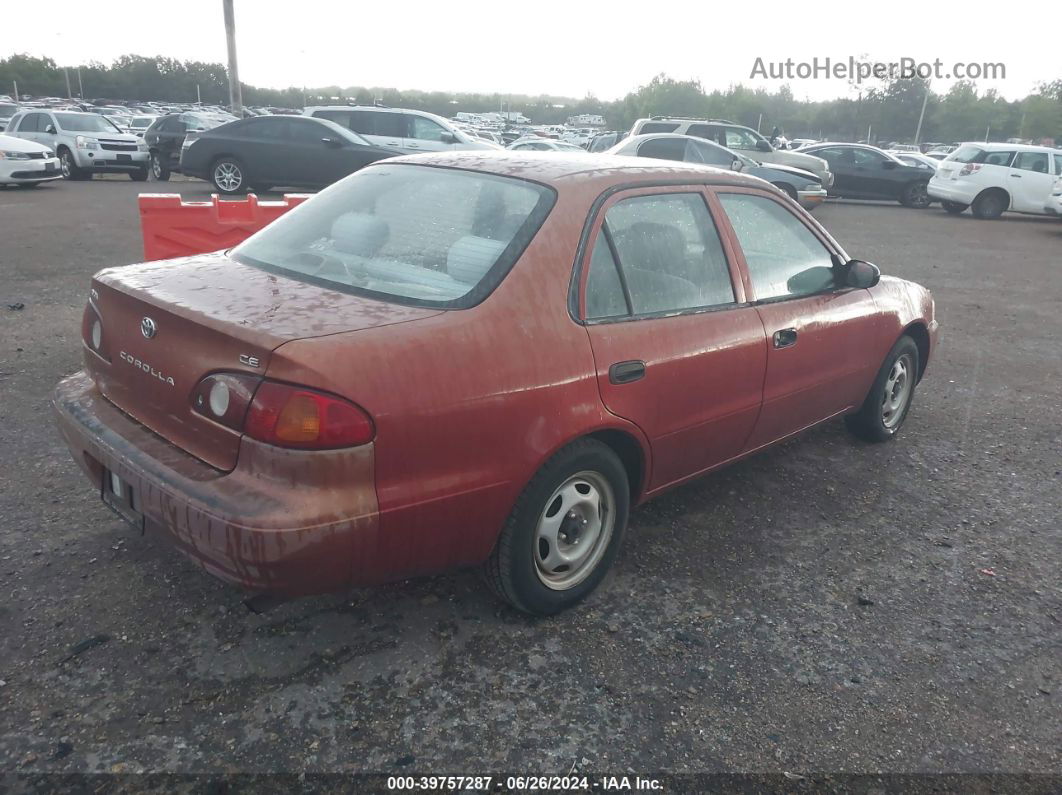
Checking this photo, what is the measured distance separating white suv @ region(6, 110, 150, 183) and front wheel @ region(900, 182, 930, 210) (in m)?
18.7

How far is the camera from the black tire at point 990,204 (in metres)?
18.6

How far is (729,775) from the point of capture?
2326 millimetres

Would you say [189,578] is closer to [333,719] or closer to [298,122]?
[333,719]

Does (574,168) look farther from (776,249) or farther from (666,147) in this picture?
(666,147)

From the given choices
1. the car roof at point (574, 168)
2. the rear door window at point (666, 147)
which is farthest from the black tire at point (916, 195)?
the car roof at point (574, 168)

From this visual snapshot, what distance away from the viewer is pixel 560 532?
9.64 feet

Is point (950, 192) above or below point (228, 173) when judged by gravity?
below

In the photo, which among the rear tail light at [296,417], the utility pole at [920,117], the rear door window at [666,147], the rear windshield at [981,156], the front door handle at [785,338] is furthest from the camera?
the utility pole at [920,117]

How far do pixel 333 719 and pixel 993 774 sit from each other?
191 centimetres

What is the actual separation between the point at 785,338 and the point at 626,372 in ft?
3.55

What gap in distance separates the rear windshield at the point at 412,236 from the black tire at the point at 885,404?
260cm

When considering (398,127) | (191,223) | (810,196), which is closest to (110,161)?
(398,127)

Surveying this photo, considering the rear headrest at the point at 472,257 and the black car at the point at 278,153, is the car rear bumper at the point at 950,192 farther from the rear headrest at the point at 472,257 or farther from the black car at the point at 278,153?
the rear headrest at the point at 472,257

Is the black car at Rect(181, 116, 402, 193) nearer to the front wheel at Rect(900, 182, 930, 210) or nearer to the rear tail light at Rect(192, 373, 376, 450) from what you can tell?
the rear tail light at Rect(192, 373, 376, 450)
